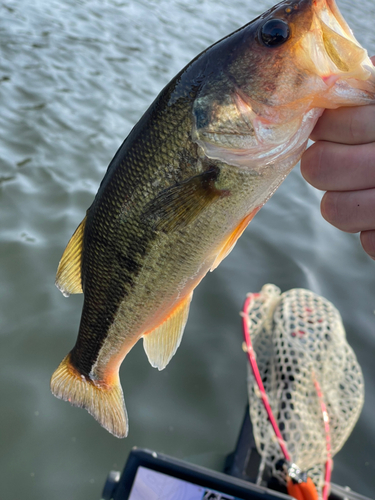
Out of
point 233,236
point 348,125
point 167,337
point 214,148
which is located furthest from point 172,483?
point 348,125

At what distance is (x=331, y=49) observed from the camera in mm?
1393

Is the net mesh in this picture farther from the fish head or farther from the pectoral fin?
the fish head

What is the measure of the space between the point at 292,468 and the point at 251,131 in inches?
76.9

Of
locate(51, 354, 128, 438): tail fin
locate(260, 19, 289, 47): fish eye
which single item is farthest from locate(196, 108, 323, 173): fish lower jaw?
locate(51, 354, 128, 438): tail fin

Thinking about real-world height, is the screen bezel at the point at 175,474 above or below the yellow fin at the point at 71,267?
below

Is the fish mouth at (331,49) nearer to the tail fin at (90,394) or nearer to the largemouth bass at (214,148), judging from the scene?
the largemouth bass at (214,148)

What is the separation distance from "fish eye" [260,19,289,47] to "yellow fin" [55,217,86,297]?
3.43ft

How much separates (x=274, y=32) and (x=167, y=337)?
1.28 meters

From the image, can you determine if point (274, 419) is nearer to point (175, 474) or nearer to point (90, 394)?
point (175, 474)

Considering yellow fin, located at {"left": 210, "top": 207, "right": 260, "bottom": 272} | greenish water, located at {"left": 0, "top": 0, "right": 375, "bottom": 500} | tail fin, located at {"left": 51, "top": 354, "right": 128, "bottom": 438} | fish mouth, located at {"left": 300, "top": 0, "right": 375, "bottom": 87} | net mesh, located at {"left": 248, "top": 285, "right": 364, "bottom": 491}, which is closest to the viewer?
fish mouth, located at {"left": 300, "top": 0, "right": 375, "bottom": 87}

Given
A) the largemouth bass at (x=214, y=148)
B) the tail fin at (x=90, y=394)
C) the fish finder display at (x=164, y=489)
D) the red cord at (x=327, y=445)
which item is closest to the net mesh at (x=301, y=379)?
the red cord at (x=327, y=445)

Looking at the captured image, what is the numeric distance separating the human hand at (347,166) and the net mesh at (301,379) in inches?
61.2

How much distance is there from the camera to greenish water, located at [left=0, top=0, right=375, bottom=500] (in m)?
3.13

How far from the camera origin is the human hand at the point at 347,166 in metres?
A: 1.47
